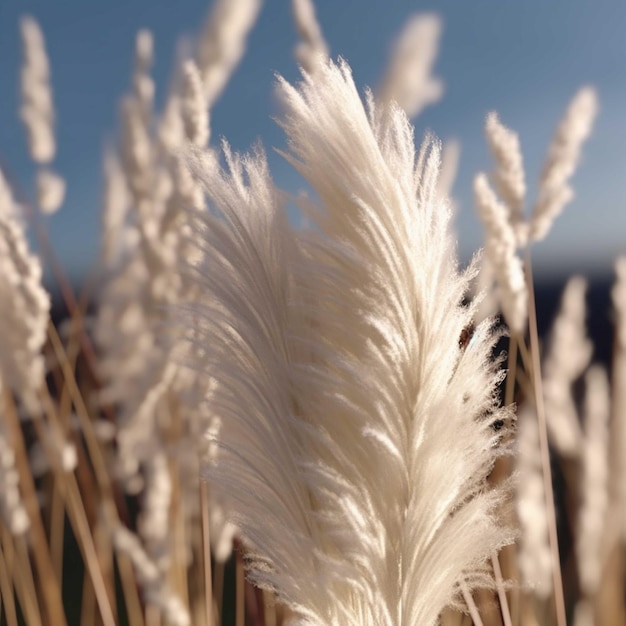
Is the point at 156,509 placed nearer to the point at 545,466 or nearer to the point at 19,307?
the point at 19,307

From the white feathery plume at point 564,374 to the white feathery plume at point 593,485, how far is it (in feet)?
0.09

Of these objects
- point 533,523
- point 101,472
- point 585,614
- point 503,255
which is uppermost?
point 503,255

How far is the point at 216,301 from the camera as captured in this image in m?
0.53

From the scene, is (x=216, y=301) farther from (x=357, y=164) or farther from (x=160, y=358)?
A: (x=160, y=358)

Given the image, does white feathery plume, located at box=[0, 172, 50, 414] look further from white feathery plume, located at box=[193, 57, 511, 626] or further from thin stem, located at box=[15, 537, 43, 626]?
white feathery plume, located at box=[193, 57, 511, 626]

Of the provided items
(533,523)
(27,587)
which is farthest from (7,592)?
(533,523)

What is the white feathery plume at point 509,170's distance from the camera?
0.81 meters

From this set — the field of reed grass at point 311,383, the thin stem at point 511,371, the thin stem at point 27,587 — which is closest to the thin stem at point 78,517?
the field of reed grass at point 311,383

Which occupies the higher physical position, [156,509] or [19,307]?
[19,307]

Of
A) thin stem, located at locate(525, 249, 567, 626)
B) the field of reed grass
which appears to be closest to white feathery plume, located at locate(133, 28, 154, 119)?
the field of reed grass

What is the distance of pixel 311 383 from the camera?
0.50 meters

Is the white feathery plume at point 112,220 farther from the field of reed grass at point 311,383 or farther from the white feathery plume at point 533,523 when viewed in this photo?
the white feathery plume at point 533,523

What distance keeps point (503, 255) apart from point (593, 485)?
0.36m

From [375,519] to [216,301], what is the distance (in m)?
0.19
